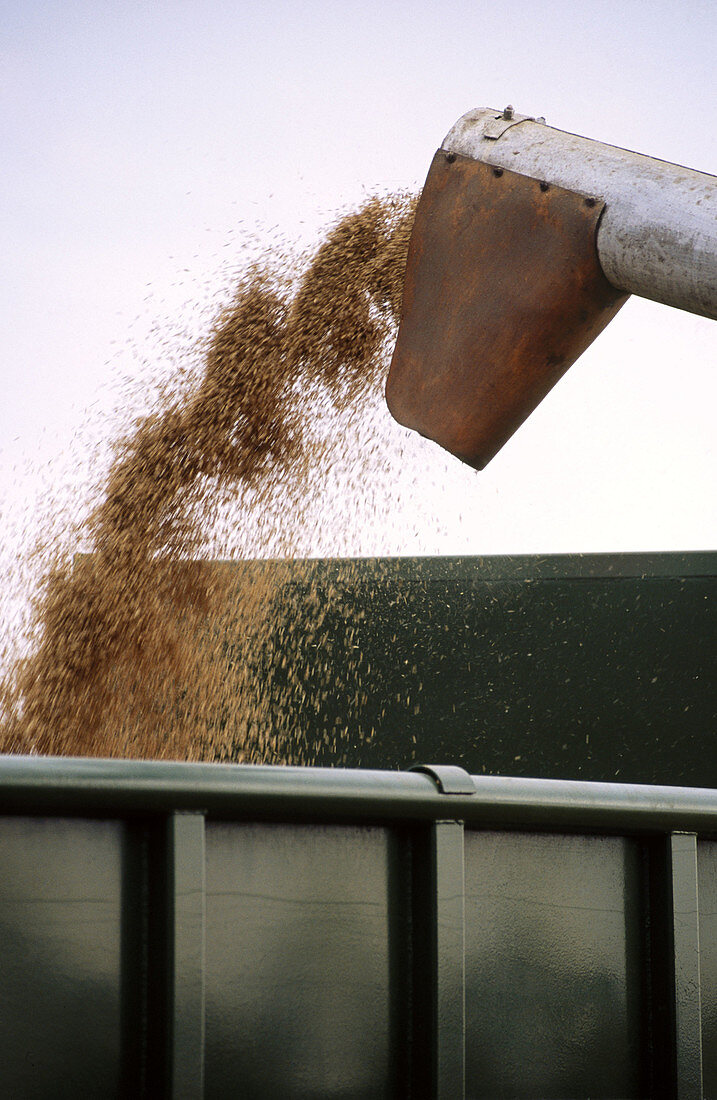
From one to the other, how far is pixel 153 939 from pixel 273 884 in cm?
16

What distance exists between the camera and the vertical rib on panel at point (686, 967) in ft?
4.75

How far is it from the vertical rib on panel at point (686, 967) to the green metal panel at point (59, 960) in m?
0.78

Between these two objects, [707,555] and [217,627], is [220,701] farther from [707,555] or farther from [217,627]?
[707,555]

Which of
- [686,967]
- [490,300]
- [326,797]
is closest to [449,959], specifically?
[326,797]

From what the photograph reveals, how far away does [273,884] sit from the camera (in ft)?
4.14

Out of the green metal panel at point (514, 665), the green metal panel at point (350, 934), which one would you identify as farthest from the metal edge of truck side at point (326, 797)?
the green metal panel at point (514, 665)

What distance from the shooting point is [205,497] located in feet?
10.8

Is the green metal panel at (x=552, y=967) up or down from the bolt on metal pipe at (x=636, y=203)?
down

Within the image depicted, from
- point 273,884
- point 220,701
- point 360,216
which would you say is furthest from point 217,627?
point 273,884

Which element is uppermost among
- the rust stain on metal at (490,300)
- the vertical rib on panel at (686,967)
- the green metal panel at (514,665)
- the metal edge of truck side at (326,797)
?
the rust stain on metal at (490,300)

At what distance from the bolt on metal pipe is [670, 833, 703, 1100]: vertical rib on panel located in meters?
1.18

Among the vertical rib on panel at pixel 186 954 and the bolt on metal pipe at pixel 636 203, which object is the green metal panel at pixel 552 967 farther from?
the bolt on metal pipe at pixel 636 203

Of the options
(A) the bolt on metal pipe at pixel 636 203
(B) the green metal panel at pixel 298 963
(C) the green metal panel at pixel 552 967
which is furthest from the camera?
(A) the bolt on metal pipe at pixel 636 203

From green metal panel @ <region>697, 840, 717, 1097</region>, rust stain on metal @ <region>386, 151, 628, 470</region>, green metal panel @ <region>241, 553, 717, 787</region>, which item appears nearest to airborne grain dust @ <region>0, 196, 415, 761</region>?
green metal panel @ <region>241, 553, 717, 787</region>
